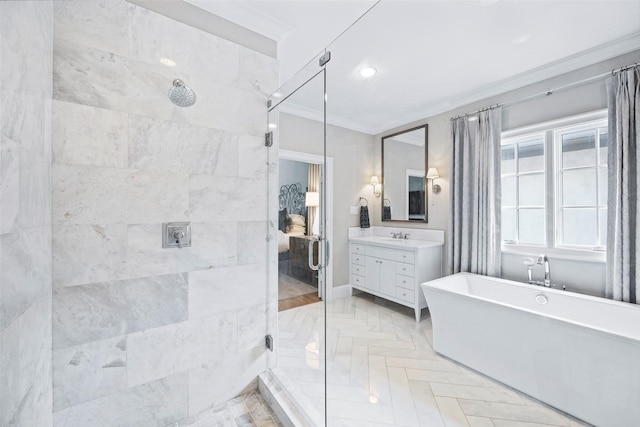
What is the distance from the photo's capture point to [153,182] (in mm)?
1380

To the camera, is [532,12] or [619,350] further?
[532,12]

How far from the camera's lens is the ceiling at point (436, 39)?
5.46 ft

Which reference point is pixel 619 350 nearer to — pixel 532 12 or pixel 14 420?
pixel 532 12

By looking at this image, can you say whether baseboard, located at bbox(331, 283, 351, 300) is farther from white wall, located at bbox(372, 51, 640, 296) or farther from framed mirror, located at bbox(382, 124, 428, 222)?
framed mirror, located at bbox(382, 124, 428, 222)

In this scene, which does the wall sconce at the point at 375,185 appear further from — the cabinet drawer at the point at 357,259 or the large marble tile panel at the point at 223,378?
the large marble tile panel at the point at 223,378

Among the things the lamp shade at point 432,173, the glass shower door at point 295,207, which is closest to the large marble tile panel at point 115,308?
the glass shower door at point 295,207

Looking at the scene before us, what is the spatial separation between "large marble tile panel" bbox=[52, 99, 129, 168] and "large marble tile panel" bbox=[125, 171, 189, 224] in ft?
0.40

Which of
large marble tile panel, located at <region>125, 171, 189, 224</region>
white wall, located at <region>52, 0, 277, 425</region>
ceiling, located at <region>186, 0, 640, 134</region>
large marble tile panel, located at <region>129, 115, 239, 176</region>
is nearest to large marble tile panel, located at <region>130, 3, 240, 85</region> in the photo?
white wall, located at <region>52, 0, 277, 425</region>

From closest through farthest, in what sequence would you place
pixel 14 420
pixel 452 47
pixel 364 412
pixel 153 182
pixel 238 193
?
pixel 14 420
pixel 153 182
pixel 364 412
pixel 238 193
pixel 452 47

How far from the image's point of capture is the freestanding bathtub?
1.35 meters

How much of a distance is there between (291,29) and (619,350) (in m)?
2.79

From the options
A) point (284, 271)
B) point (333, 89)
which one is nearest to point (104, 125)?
point (284, 271)

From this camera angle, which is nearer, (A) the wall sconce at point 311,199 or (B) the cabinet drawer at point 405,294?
(A) the wall sconce at point 311,199

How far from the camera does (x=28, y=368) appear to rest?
824 millimetres
